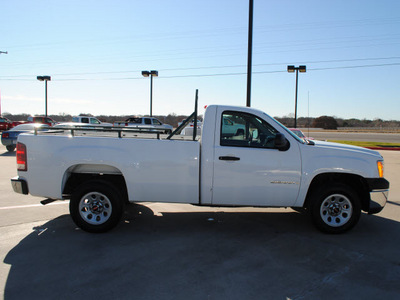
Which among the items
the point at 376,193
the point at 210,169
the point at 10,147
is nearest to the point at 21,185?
the point at 210,169

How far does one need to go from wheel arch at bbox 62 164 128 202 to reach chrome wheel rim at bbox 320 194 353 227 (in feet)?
10.8

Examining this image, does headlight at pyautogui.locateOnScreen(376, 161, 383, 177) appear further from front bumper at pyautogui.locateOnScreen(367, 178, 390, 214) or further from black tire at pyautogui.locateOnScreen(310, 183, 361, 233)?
black tire at pyautogui.locateOnScreen(310, 183, 361, 233)

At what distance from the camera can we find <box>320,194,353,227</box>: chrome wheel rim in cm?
494

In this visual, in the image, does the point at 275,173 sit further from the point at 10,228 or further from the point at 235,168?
the point at 10,228

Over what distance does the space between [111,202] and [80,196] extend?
0.49m

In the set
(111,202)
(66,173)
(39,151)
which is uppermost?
(39,151)

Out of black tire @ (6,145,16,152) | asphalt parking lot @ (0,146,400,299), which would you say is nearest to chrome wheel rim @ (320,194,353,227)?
asphalt parking lot @ (0,146,400,299)

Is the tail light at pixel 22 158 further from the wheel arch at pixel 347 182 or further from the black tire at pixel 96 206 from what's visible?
the wheel arch at pixel 347 182

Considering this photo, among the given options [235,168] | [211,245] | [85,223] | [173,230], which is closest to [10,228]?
[85,223]

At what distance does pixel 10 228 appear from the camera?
5055 mm

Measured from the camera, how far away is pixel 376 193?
16.1ft

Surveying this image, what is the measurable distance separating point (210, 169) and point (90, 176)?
2020mm

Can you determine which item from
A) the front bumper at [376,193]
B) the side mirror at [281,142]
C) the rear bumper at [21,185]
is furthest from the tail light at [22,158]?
the front bumper at [376,193]

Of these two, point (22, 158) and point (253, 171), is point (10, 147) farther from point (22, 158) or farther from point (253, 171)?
point (253, 171)
